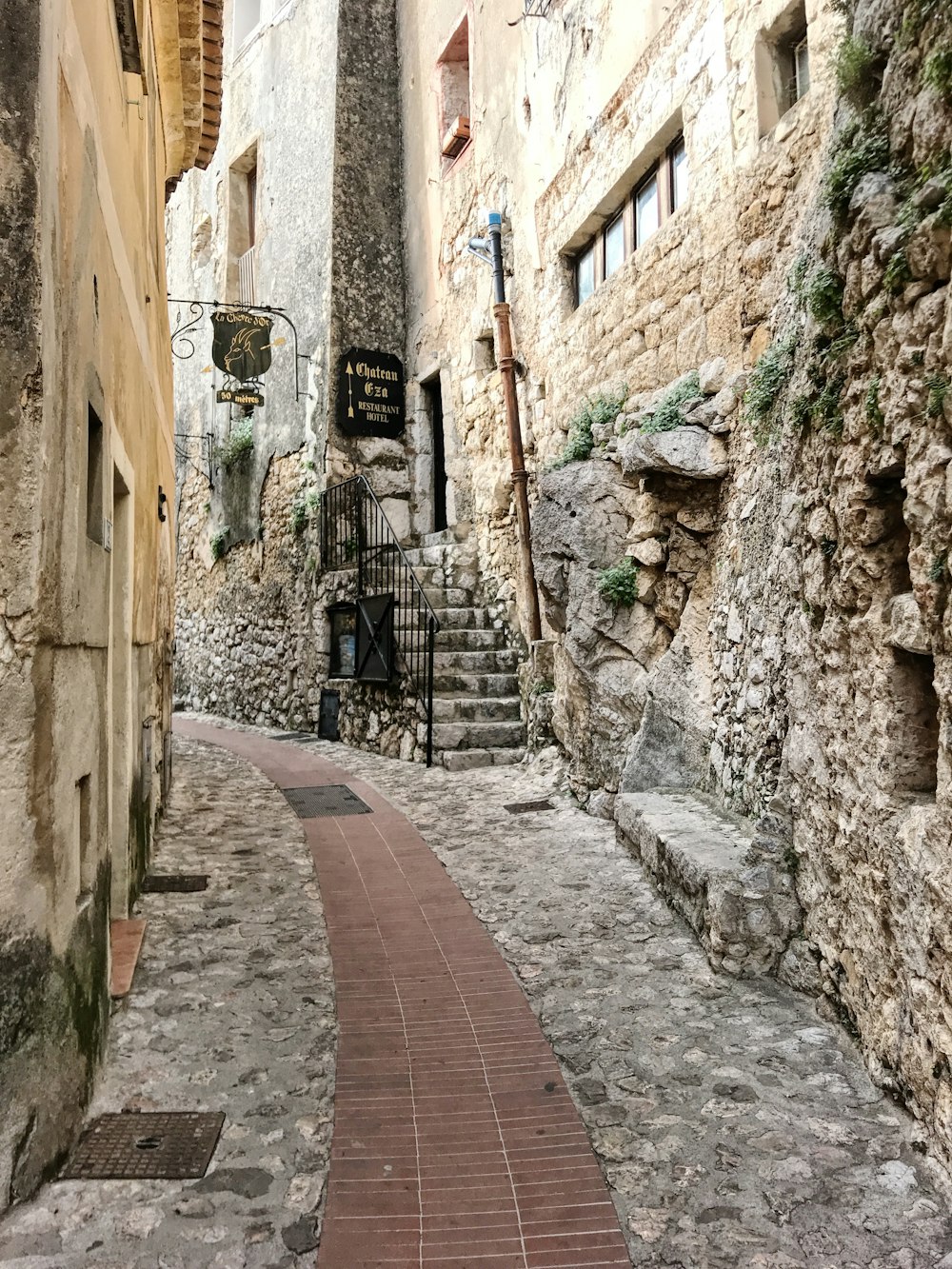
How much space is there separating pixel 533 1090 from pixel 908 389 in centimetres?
236

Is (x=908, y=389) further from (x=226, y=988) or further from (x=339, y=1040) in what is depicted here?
(x=226, y=988)

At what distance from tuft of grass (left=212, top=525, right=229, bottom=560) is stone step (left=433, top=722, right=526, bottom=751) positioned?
25.9 ft

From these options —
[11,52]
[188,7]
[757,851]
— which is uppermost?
[188,7]

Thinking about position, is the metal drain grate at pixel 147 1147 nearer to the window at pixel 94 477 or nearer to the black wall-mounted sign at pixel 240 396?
the window at pixel 94 477

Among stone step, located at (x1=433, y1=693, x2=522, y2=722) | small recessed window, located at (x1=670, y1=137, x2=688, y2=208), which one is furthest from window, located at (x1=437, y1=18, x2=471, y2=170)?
stone step, located at (x1=433, y1=693, x2=522, y2=722)

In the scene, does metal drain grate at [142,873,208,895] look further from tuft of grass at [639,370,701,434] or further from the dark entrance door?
the dark entrance door

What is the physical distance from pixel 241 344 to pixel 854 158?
1045cm

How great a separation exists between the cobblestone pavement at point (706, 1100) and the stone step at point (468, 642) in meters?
5.04

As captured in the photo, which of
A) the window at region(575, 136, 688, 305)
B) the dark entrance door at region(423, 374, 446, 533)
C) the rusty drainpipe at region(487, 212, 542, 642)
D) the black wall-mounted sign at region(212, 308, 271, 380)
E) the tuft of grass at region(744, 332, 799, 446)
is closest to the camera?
the tuft of grass at region(744, 332, 799, 446)

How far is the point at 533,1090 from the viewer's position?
2797 millimetres

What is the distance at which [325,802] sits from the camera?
286 inches

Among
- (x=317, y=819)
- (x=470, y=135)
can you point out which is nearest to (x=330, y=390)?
(x=470, y=135)

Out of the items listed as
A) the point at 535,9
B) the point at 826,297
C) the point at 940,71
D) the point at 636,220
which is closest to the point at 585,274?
the point at 636,220

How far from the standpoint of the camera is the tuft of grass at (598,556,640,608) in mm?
6324
